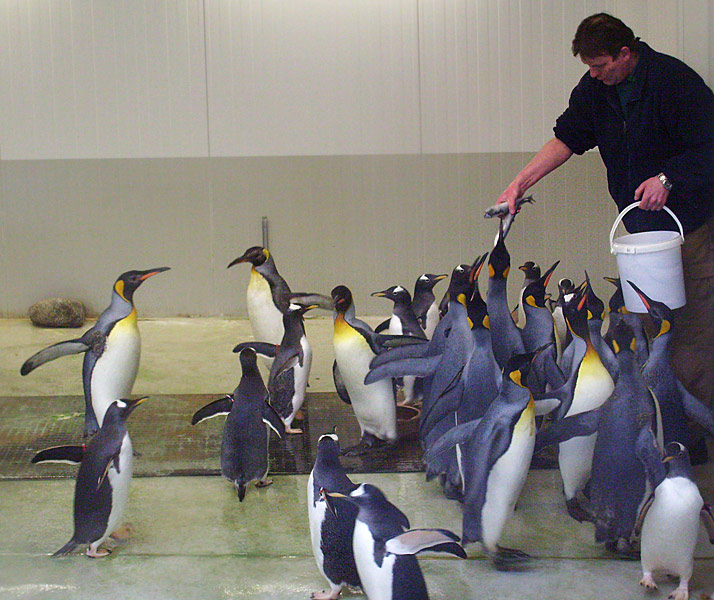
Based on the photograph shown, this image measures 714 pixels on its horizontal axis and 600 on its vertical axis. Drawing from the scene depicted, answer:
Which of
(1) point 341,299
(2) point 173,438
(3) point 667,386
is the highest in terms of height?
(1) point 341,299

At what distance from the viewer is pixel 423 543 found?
200 centimetres

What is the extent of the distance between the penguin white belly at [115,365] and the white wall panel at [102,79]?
2931mm

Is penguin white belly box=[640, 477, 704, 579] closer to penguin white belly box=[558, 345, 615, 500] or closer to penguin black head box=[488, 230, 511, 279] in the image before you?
penguin white belly box=[558, 345, 615, 500]

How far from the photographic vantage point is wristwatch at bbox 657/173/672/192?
2674 mm

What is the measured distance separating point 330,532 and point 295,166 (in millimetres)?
4115

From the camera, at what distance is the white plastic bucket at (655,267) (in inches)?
103

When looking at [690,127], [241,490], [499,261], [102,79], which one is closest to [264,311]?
[241,490]

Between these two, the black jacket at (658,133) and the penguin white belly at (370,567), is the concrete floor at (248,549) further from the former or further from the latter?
the black jacket at (658,133)

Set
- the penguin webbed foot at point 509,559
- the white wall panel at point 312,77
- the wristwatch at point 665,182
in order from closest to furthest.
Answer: the penguin webbed foot at point 509,559 < the wristwatch at point 665,182 < the white wall panel at point 312,77

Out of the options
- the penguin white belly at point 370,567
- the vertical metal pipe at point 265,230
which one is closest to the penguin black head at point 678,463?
the penguin white belly at point 370,567

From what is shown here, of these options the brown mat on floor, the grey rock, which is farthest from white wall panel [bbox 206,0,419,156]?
the brown mat on floor

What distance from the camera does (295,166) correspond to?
611 centimetres

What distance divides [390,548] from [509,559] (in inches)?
23.2

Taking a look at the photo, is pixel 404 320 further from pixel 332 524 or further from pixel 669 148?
pixel 332 524
